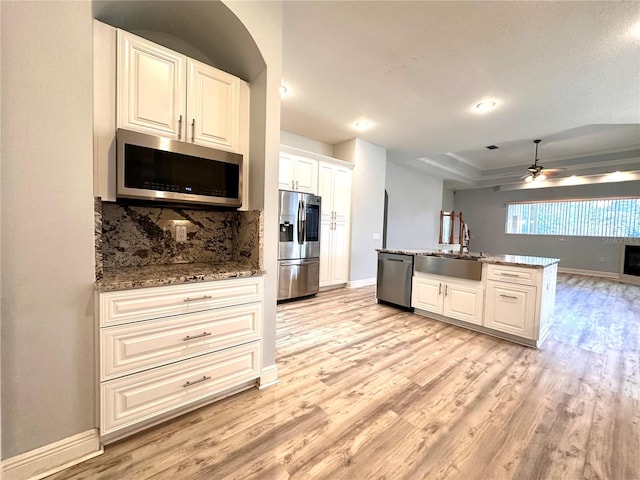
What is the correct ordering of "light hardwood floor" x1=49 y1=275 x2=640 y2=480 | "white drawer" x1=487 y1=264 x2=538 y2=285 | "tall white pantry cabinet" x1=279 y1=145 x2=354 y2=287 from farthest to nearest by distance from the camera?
"tall white pantry cabinet" x1=279 y1=145 x2=354 y2=287, "white drawer" x1=487 y1=264 x2=538 y2=285, "light hardwood floor" x1=49 y1=275 x2=640 y2=480

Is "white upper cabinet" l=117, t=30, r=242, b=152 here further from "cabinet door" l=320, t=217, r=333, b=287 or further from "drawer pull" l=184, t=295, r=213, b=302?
"cabinet door" l=320, t=217, r=333, b=287

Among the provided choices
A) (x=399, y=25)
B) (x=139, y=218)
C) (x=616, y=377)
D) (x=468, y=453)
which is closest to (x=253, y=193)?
(x=139, y=218)

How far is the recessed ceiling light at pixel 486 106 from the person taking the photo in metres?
3.45

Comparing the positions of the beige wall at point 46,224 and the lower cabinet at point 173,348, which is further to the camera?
the lower cabinet at point 173,348

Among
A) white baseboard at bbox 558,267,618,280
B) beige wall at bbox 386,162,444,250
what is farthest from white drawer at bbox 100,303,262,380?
white baseboard at bbox 558,267,618,280

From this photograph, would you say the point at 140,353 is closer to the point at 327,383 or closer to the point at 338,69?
the point at 327,383

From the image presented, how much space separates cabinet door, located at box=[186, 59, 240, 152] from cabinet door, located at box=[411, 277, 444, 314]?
9.53 ft

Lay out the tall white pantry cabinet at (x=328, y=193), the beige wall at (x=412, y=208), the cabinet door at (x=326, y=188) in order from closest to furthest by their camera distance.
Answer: the tall white pantry cabinet at (x=328, y=193)
the cabinet door at (x=326, y=188)
the beige wall at (x=412, y=208)

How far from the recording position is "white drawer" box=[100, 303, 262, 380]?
1324mm

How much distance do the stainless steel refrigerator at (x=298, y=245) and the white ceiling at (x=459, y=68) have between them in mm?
1394

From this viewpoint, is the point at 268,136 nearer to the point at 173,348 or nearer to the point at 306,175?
the point at 173,348

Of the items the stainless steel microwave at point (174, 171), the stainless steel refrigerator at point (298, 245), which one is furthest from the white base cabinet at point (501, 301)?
the stainless steel microwave at point (174, 171)

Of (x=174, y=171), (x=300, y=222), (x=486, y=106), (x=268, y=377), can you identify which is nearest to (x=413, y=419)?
(x=268, y=377)

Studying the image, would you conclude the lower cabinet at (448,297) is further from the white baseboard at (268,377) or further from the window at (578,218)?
the window at (578,218)
